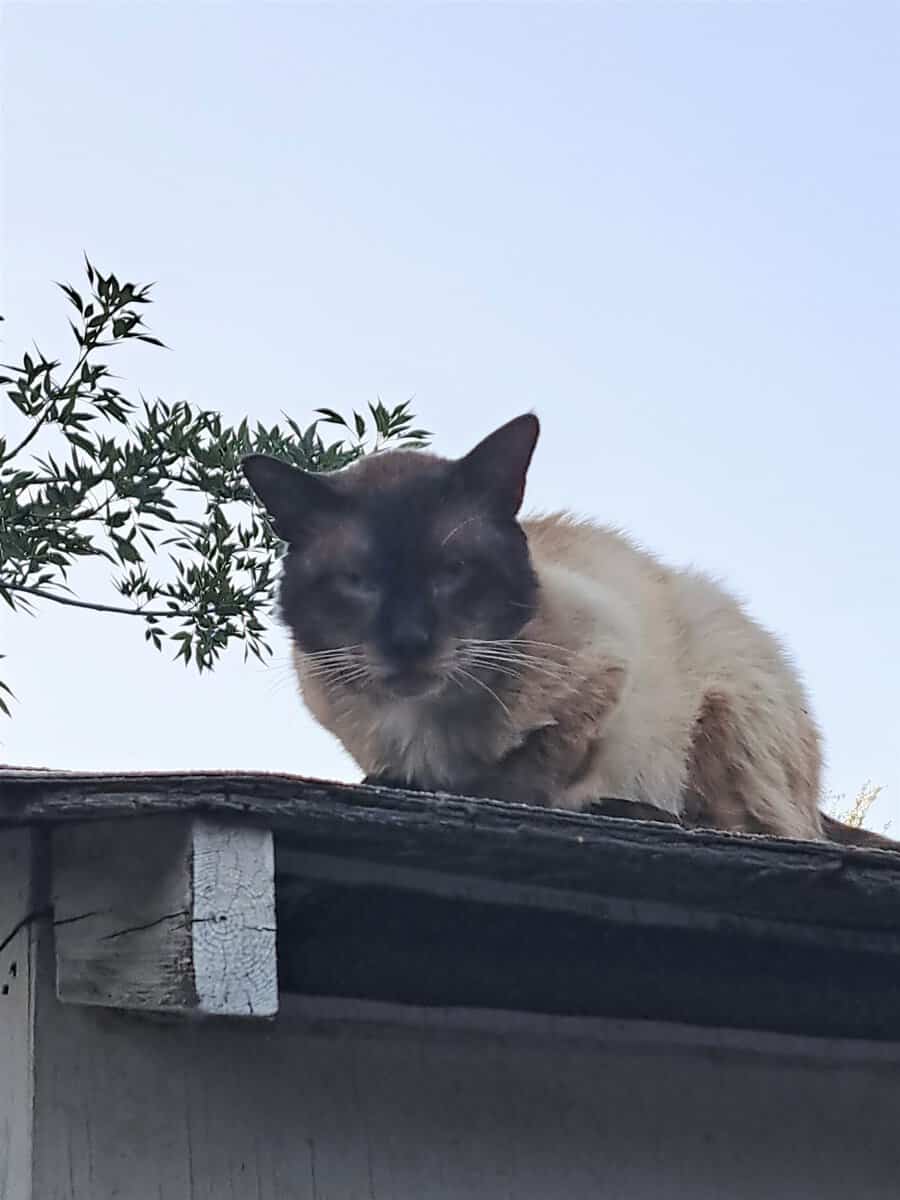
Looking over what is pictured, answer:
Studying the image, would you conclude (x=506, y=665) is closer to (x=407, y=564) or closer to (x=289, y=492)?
(x=407, y=564)

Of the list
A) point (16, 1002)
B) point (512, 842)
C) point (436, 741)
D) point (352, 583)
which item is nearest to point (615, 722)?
point (436, 741)

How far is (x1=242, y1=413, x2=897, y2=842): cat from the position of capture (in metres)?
3.43

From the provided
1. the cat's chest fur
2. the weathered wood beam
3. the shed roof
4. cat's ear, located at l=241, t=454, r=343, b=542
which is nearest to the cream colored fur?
the cat's chest fur

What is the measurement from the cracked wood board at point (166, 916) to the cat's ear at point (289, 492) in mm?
1410

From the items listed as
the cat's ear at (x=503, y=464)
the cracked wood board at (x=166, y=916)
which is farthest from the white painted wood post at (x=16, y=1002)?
the cat's ear at (x=503, y=464)

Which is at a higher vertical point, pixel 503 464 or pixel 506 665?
pixel 503 464

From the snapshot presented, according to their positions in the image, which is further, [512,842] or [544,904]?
[544,904]

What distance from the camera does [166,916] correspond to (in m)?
2.15

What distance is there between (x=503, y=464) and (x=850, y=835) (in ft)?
3.91

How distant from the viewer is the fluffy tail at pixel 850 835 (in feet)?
11.8

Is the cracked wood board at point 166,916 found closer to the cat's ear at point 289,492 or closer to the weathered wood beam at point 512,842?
the weathered wood beam at point 512,842

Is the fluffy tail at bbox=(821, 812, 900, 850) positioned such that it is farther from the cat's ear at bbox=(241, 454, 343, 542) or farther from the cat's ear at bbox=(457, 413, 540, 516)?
the cat's ear at bbox=(241, 454, 343, 542)

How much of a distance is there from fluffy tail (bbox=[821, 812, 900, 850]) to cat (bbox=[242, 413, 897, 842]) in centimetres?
1

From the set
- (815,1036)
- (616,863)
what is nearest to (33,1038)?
(616,863)
